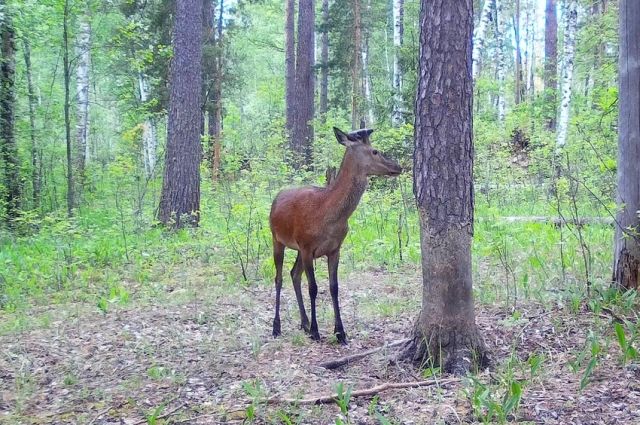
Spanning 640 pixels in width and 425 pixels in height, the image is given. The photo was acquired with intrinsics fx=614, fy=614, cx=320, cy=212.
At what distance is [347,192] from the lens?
18.8ft

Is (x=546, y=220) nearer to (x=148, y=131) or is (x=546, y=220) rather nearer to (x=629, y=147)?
(x=629, y=147)

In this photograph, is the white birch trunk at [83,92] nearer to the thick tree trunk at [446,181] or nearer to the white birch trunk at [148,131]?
the white birch trunk at [148,131]

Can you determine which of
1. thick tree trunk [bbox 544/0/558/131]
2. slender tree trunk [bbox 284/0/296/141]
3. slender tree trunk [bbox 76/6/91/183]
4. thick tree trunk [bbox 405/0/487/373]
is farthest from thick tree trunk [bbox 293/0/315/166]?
thick tree trunk [bbox 405/0/487/373]

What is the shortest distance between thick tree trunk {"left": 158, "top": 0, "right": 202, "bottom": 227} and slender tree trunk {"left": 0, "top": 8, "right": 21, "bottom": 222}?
3.34m

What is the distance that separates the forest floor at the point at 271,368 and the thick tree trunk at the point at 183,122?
4583 millimetres

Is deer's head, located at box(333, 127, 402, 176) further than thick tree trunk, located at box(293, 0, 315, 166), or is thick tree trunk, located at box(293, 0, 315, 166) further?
thick tree trunk, located at box(293, 0, 315, 166)

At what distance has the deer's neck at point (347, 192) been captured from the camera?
5711 millimetres

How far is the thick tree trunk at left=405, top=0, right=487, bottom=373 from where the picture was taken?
432cm

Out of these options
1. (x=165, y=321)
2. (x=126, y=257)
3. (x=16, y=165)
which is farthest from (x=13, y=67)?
(x=165, y=321)

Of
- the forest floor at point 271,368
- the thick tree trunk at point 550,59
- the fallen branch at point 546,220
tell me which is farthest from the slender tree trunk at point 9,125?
the thick tree trunk at point 550,59

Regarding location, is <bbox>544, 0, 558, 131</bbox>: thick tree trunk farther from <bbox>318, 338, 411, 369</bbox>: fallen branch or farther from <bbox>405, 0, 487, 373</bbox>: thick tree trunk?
<bbox>405, 0, 487, 373</bbox>: thick tree trunk

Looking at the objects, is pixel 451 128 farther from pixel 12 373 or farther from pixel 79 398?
pixel 12 373

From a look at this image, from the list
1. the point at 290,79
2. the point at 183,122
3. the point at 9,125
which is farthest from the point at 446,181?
the point at 290,79

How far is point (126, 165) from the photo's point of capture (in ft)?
47.9
